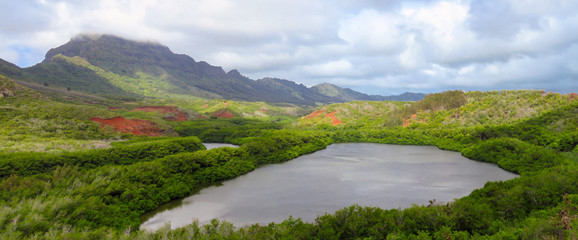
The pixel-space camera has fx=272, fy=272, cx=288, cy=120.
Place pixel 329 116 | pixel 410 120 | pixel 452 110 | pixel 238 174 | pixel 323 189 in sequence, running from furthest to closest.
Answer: pixel 329 116, pixel 410 120, pixel 452 110, pixel 238 174, pixel 323 189

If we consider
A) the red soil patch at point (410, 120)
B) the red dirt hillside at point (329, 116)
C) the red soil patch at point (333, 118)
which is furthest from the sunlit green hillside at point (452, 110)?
the red soil patch at point (333, 118)

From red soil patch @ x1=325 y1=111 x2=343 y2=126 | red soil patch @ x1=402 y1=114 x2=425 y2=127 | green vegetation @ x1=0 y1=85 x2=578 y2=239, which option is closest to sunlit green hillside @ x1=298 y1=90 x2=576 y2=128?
red soil patch @ x1=402 y1=114 x2=425 y2=127

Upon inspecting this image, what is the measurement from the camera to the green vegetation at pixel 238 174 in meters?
20.1

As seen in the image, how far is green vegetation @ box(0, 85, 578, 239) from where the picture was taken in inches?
790

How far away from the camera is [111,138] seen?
6875 centimetres

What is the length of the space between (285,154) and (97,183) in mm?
43788

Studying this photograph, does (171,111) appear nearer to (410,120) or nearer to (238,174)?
(238,174)

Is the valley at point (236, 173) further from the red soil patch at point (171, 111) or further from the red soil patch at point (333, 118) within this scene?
the red soil patch at point (171, 111)

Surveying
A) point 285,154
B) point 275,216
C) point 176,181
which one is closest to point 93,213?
point 176,181

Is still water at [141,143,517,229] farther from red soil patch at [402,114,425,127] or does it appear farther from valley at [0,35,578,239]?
red soil patch at [402,114,425,127]

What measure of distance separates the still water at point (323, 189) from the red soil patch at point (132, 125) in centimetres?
4953

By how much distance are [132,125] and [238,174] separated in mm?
55290

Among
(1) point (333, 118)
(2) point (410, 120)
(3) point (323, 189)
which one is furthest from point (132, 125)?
(2) point (410, 120)

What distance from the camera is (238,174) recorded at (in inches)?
2010
